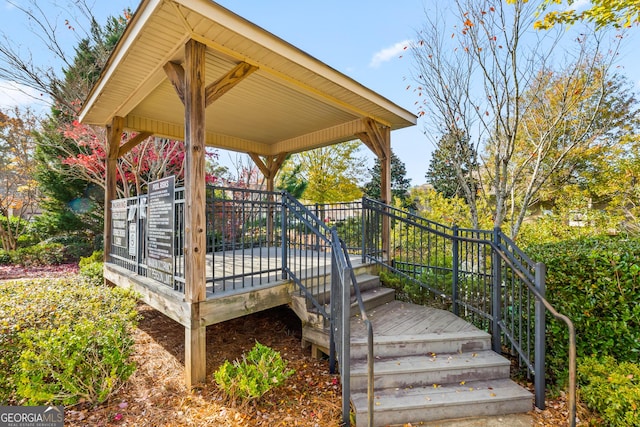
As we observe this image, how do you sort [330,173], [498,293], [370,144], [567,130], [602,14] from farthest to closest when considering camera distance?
1. [330,173]
2. [567,130]
3. [370,144]
4. [602,14]
5. [498,293]

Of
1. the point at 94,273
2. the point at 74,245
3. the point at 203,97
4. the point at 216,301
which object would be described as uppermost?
the point at 203,97

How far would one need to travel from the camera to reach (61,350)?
2.32 m

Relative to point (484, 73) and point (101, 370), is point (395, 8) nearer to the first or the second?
point (484, 73)

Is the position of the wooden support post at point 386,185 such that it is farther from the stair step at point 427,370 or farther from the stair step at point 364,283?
the stair step at point 427,370

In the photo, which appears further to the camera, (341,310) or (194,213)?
(194,213)

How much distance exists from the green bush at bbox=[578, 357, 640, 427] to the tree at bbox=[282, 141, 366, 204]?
10.8m

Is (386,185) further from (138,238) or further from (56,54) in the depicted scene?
(56,54)

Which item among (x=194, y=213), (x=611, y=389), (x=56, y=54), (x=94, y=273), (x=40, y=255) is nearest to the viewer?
(x=611, y=389)

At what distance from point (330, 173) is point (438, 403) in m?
11.7

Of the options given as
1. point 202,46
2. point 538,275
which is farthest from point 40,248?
point 538,275

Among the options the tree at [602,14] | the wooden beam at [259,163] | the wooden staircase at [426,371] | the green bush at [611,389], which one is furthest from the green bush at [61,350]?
the tree at [602,14]

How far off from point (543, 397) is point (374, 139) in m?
4.29

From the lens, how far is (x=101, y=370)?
2.54 metres

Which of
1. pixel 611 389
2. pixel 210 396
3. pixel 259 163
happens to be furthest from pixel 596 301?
pixel 259 163
